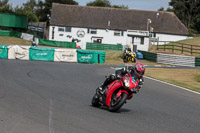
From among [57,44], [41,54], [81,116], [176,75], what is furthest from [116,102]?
[57,44]

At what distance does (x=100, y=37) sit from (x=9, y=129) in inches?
2563

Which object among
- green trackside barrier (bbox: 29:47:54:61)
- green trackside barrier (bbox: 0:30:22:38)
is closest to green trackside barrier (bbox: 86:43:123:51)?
green trackside barrier (bbox: 0:30:22:38)

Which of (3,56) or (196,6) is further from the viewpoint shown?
(196,6)

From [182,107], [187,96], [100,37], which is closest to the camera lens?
[182,107]

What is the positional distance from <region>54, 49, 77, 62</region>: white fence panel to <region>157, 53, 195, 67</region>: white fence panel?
388 inches

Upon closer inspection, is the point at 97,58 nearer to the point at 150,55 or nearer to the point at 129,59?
the point at 129,59

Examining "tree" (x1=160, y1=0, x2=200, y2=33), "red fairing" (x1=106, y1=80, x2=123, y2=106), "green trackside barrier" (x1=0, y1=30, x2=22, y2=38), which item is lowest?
"red fairing" (x1=106, y1=80, x2=123, y2=106)

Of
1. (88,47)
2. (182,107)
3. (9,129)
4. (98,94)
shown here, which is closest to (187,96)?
(182,107)

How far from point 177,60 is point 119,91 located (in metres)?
28.9

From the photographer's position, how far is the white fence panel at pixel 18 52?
1251 inches

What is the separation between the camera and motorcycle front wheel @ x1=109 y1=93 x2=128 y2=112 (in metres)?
9.02

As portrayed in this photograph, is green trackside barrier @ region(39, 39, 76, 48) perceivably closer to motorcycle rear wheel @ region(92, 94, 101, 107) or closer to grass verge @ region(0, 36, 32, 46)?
grass verge @ region(0, 36, 32, 46)

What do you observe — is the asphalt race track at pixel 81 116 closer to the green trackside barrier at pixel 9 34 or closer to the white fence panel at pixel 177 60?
the white fence panel at pixel 177 60

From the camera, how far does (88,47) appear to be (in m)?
59.0
